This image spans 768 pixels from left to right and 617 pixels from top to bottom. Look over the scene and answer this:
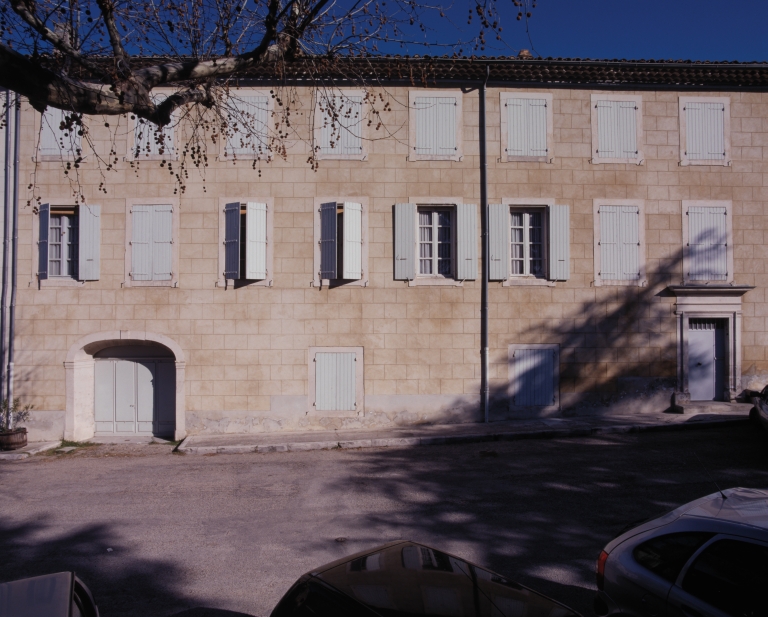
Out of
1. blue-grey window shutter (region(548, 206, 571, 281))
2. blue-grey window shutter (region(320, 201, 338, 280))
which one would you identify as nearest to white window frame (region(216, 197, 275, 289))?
blue-grey window shutter (region(320, 201, 338, 280))

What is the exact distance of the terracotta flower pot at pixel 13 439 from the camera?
1196cm

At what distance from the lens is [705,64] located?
1354 cm

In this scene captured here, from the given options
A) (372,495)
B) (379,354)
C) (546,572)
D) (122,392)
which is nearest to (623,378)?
(379,354)

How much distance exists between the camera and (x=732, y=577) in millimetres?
3209

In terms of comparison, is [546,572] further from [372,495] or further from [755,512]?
[372,495]

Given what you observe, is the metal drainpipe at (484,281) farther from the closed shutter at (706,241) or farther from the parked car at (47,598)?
the parked car at (47,598)

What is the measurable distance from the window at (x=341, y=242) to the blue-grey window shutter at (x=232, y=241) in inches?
69.0

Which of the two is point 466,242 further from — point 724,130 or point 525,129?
point 724,130

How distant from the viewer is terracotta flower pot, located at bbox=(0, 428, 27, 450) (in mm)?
11961

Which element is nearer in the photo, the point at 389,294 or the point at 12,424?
the point at 12,424

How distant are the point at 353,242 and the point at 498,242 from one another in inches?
132

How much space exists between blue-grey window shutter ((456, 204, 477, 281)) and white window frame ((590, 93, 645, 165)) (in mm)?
3244

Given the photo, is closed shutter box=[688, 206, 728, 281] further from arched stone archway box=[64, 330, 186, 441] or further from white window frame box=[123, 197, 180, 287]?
arched stone archway box=[64, 330, 186, 441]

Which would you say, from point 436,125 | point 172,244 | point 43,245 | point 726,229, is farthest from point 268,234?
point 726,229
